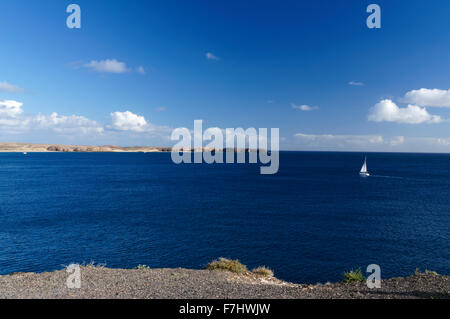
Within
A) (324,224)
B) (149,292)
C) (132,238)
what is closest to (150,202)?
(132,238)

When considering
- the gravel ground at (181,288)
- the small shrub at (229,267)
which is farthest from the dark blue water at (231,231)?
the gravel ground at (181,288)

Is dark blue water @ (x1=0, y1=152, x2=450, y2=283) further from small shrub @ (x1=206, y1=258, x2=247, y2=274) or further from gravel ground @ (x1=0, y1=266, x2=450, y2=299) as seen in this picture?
gravel ground @ (x1=0, y1=266, x2=450, y2=299)

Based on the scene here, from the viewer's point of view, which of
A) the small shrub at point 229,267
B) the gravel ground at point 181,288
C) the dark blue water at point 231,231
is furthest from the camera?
the dark blue water at point 231,231

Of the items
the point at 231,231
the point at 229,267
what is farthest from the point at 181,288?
the point at 231,231

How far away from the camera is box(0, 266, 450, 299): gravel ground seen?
15914 mm

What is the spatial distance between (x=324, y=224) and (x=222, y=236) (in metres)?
20.9

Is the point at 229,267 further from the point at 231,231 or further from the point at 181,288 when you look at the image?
the point at 231,231

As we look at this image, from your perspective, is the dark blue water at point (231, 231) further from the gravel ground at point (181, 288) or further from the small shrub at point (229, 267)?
the gravel ground at point (181, 288)

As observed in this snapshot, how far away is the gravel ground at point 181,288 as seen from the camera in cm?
1591

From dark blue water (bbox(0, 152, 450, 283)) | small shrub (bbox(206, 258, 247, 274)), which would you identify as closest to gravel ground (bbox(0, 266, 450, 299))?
small shrub (bbox(206, 258, 247, 274))

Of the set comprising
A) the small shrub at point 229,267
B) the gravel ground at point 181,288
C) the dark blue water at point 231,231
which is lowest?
the dark blue water at point 231,231

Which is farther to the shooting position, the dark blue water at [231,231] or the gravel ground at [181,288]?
the dark blue water at [231,231]
